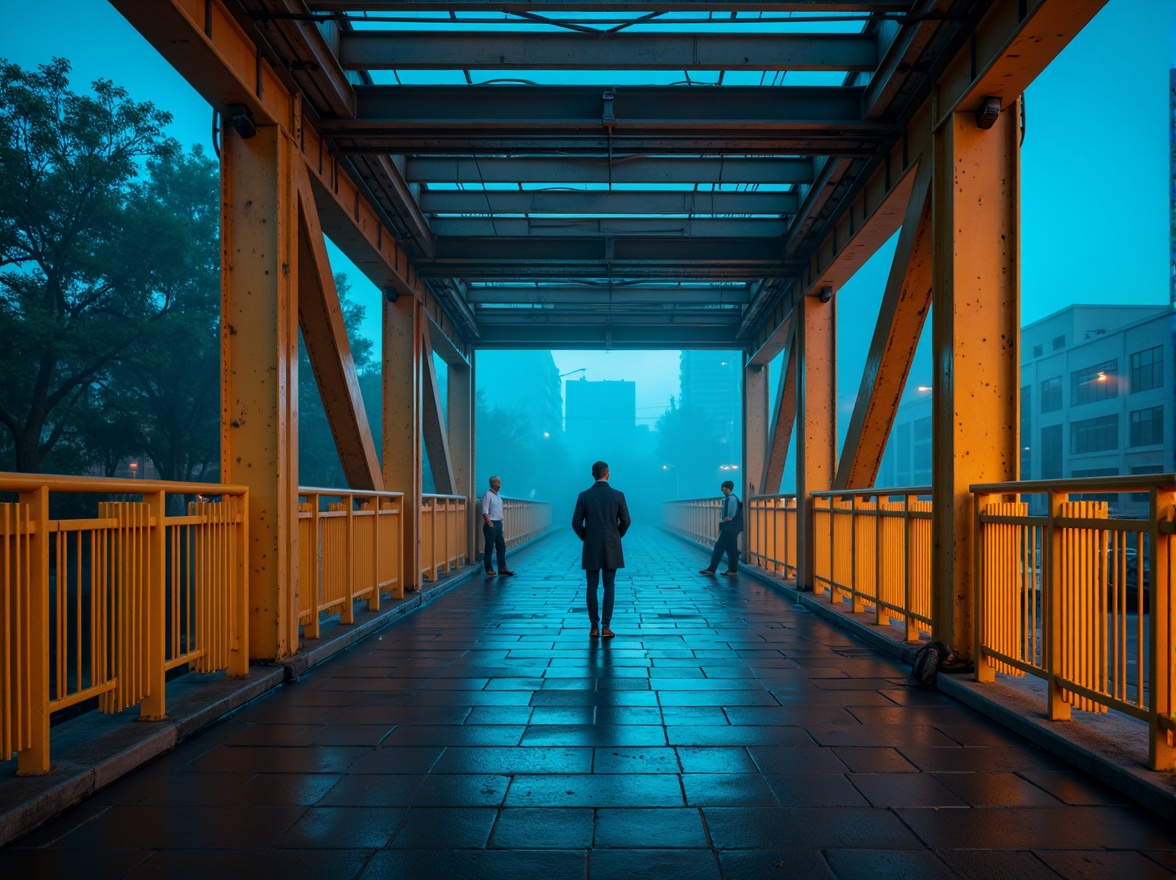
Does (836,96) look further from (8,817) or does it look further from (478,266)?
(8,817)

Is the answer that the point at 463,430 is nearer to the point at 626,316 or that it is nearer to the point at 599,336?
the point at 599,336

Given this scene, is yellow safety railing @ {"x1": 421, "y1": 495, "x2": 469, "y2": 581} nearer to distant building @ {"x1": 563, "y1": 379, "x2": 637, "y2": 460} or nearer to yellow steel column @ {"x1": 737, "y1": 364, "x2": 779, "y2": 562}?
yellow steel column @ {"x1": 737, "y1": 364, "x2": 779, "y2": 562}

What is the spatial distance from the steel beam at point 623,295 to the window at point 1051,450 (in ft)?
158

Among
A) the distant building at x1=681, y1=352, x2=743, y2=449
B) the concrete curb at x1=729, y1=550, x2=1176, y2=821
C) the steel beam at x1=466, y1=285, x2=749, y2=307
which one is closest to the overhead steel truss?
the steel beam at x1=466, y1=285, x2=749, y2=307

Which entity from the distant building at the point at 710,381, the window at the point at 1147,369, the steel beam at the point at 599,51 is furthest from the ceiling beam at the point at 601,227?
the distant building at the point at 710,381

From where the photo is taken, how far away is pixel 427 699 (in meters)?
5.91

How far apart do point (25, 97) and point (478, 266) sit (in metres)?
18.0

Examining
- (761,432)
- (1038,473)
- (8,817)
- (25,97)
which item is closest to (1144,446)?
(1038,473)

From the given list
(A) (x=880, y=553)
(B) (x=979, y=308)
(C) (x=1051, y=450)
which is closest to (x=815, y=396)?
(A) (x=880, y=553)

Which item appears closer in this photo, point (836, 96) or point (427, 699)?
point (427, 699)

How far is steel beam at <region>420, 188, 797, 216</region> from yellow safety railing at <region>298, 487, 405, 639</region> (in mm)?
3577

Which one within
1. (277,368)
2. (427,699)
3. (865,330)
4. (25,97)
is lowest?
(427,699)

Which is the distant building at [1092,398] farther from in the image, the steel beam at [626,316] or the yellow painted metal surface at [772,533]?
the steel beam at [626,316]

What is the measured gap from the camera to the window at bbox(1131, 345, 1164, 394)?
4749cm
